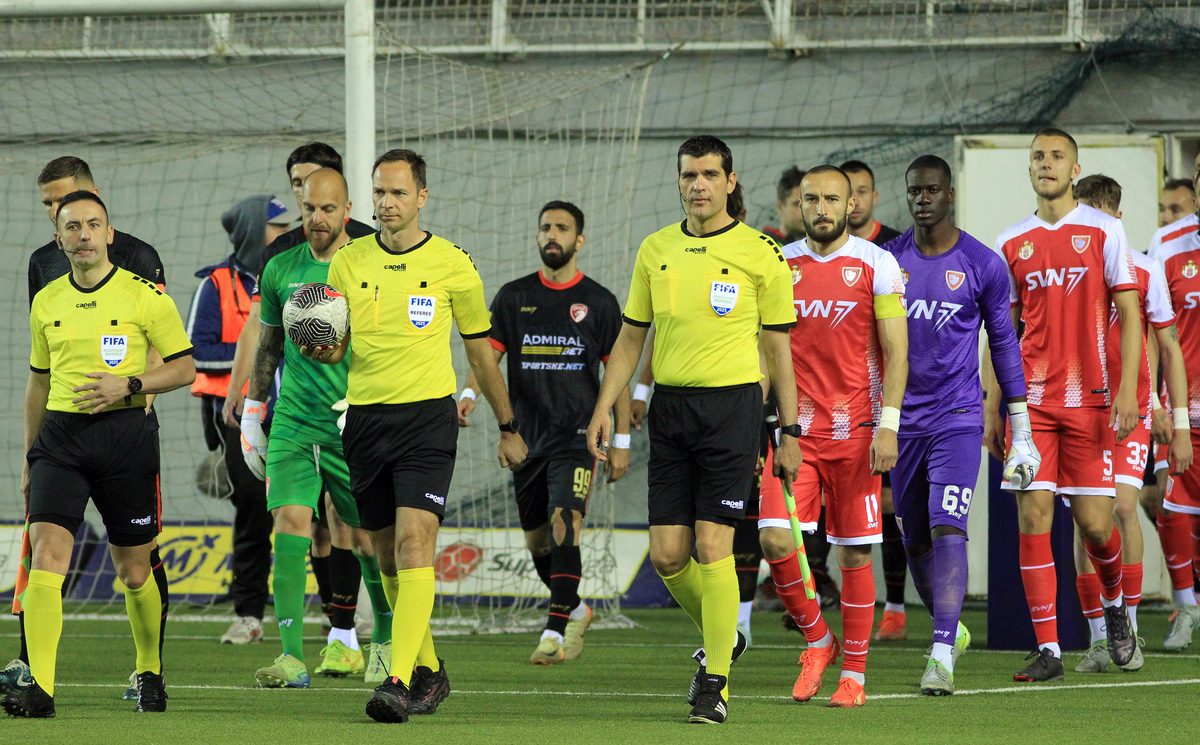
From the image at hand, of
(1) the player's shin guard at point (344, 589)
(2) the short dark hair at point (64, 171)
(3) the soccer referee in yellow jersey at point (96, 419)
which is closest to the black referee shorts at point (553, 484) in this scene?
(1) the player's shin guard at point (344, 589)

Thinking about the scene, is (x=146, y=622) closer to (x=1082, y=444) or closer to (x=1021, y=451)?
(x=1021, y=451)

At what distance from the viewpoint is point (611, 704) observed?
18.6 ft

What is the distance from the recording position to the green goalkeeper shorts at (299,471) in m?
6.37

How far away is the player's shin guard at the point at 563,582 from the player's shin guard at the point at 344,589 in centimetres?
115

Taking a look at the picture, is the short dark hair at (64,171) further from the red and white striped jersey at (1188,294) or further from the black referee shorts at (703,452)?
the red and white striped jersey at (1188,294)

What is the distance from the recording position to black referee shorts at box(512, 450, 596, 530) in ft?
25.1

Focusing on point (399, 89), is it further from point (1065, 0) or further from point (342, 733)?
point (342, 733)

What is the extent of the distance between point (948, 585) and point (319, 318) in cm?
280

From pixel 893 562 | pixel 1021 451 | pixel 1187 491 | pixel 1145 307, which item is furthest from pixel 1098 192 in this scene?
pixel 893 562

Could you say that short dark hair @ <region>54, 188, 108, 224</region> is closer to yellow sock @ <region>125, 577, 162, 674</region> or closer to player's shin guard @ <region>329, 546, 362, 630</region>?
yellow sock @ <region>125, 577, 162, 674</region>

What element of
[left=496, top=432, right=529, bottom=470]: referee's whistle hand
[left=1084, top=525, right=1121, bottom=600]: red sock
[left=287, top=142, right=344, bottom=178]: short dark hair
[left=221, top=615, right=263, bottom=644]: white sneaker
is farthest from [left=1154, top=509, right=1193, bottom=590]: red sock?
[left=221, top=615, right=263, bottom=644]: white sneaker

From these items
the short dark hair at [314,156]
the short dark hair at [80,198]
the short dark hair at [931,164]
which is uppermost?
the short dark hair at [314,156]

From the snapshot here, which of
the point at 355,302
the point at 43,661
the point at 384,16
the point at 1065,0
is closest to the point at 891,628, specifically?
the point at 355,302

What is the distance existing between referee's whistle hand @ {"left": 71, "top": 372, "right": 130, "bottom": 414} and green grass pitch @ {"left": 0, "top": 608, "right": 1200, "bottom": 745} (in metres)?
1.14
